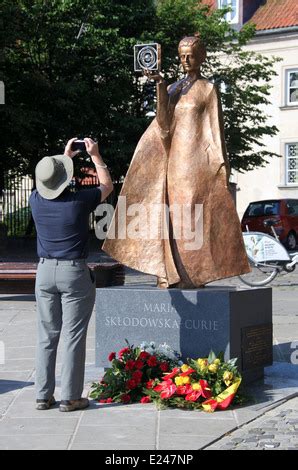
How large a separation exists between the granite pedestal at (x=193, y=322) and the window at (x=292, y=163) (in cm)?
3348

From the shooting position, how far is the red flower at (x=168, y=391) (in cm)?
735

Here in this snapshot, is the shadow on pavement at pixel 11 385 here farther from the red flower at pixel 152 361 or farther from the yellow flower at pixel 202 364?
the yellow flower at pixel 202 364

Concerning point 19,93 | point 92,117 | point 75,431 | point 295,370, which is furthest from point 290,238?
point 75,431

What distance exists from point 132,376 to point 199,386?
590 mm

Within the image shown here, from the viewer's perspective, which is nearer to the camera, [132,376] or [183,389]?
[183,389]

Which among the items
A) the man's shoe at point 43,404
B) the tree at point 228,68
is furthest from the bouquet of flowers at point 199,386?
the tree at point 228,68

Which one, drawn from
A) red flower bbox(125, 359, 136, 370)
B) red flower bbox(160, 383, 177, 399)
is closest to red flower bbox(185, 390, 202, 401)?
red flower bbox(160, 383, 177, 399)

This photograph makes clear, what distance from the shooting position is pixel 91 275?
24.0 ft

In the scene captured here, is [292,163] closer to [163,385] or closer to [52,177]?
[163,385]

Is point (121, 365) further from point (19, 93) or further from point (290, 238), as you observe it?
point (290, 238)

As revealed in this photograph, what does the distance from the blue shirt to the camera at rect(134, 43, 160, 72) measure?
1.27 metres

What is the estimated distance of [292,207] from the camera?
32312 mm

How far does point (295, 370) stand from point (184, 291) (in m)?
1.47

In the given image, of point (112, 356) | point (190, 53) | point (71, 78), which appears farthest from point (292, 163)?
point (112, 356)
